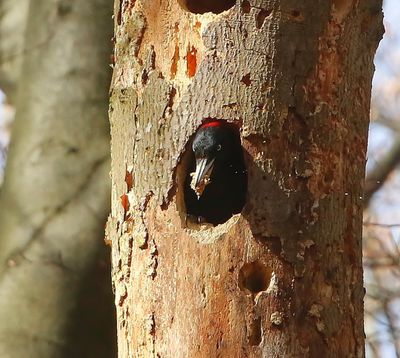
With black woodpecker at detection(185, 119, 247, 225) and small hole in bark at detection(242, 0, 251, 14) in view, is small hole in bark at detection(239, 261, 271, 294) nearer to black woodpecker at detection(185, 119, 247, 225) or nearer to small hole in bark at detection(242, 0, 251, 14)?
black woodpecker at detection(185, 119, 247, 225)

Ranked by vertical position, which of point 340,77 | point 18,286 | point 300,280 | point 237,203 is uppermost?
point 340,77

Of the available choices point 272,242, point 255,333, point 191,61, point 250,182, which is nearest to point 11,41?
point 191,61

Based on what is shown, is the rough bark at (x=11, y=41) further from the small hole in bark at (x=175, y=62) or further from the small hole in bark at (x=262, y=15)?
the small hole in bark at (x=262, y=15)

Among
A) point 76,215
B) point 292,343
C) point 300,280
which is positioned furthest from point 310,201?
point 76,215

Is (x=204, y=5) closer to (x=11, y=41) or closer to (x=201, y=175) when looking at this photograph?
(x=201, y=175)

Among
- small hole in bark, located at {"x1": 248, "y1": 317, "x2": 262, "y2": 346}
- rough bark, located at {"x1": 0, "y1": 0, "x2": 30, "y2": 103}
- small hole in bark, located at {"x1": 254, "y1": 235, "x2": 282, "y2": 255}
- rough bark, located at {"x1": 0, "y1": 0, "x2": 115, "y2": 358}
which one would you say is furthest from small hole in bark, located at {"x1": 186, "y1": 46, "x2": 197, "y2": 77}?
rough bark, located at {"x1": 0, "y1": 0, "x2": 30, "y2": 103}

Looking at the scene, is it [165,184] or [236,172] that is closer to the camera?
[165,184]

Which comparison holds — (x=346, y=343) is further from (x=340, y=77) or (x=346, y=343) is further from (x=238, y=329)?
(x=340, y=77)
